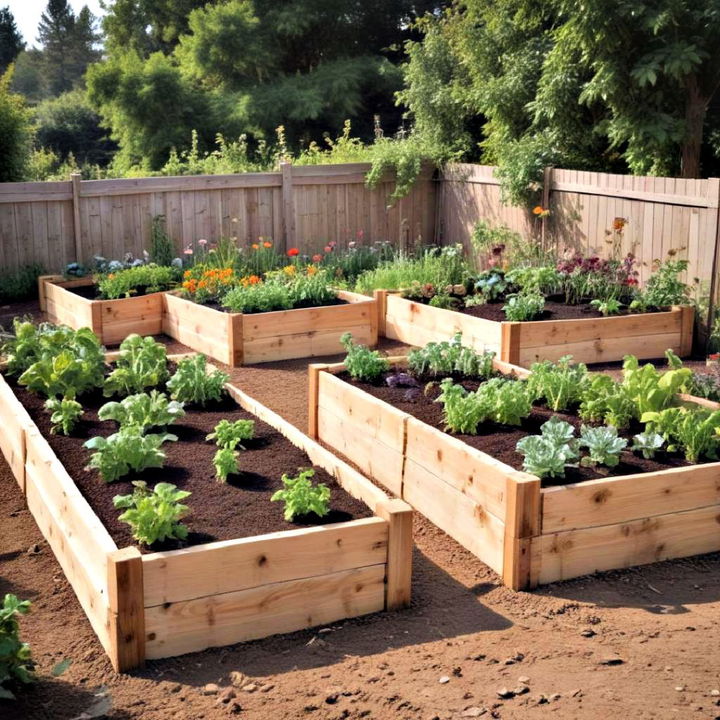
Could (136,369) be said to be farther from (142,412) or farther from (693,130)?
(693,130)

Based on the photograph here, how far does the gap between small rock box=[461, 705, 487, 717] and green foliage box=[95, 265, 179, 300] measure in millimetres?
7428

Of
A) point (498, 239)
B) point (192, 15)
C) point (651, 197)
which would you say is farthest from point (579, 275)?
point (192, 15)

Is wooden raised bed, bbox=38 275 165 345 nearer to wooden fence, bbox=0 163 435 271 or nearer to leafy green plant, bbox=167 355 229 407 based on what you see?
wooden fence, bbox=0 163 435 271

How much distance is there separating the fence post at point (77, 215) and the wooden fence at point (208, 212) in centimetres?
1

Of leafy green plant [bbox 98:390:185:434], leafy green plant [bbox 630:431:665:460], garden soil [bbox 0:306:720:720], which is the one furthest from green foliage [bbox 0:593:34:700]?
leafy green plant [bbox 630:431:665:460]

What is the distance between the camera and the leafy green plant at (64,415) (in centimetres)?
555

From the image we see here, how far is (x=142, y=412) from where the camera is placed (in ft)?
17.9

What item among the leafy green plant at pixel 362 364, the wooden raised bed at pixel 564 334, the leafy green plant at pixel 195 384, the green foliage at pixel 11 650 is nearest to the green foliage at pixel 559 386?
the leafy green plant at pixel 362 364

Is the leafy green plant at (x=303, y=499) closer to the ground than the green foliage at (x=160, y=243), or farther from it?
closer to the ground

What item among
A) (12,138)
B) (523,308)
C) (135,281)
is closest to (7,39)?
(12,138)

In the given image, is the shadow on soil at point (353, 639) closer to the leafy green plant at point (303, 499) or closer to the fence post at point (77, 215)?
the leafy green plant at point (303, 499)

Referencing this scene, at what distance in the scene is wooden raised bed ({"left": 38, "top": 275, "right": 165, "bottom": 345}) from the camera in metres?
9.59

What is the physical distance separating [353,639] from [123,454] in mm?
1578

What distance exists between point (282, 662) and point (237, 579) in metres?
0.38
